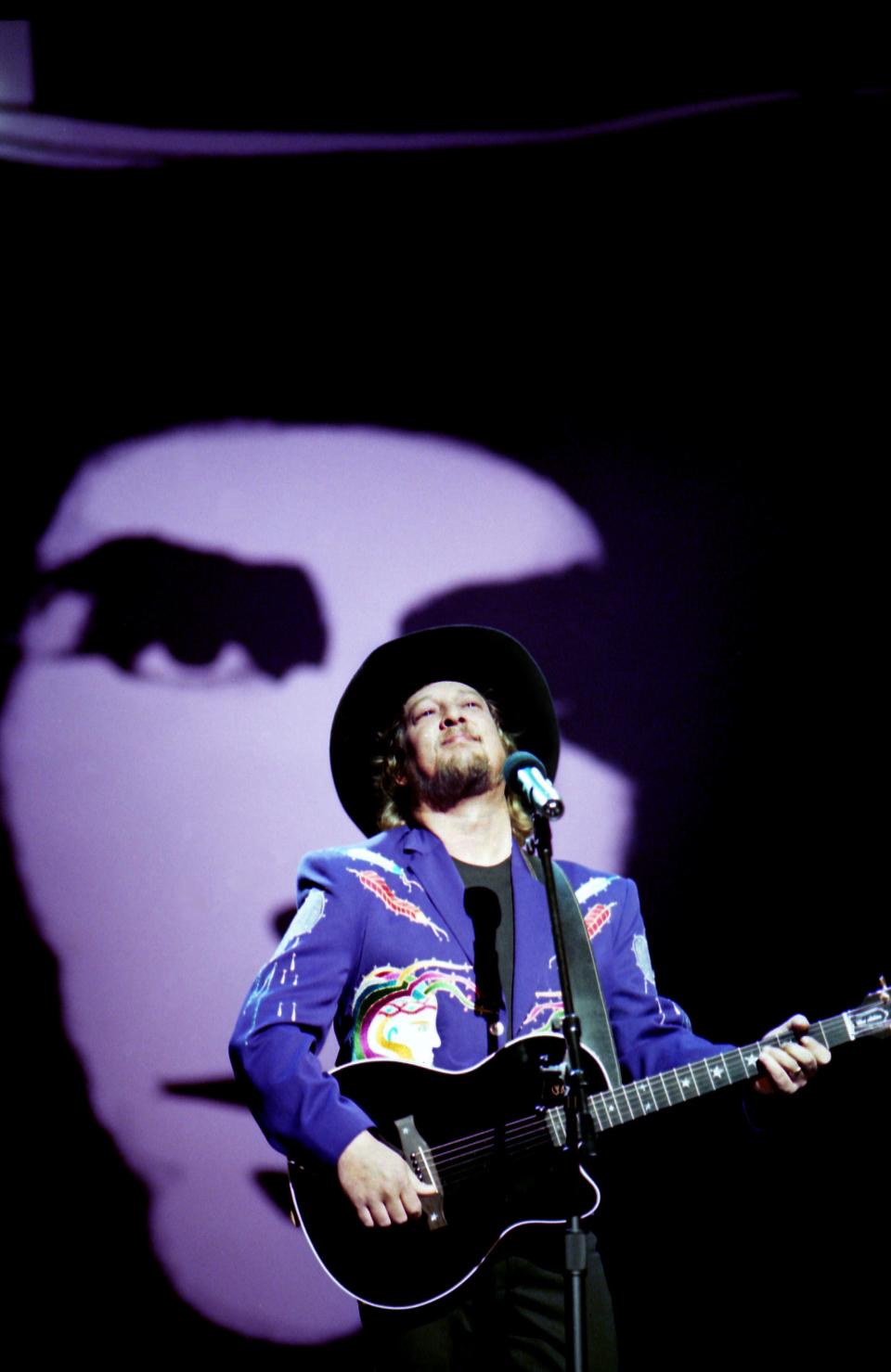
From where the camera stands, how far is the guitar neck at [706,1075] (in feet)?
8.16

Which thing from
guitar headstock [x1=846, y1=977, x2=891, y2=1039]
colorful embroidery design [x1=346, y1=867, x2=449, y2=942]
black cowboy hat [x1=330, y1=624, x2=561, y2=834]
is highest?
black cowboy hat [x1=330, y1=624, x2=561, y2=834]

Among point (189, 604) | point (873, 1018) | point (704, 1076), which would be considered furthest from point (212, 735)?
point (873, 1018)

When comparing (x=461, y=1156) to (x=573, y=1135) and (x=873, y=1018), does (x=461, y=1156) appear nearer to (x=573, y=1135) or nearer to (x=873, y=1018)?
(x=573, y=1135)

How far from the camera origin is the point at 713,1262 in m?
3.23

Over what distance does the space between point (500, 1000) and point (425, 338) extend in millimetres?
2301

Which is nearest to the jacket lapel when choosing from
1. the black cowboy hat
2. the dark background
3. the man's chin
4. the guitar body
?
the man's chin

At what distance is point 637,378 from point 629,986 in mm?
2073

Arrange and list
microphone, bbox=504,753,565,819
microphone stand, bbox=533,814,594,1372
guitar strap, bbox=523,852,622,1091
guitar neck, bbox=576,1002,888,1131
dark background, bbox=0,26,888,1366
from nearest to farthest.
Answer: microphone stand, bbox=533,814,594,1372
microphone, bbox=504,753,565,819
guitar neck, bbox=576,1002,888,1131
guitar strap, bbox=523,852,622,1091
dark background, bbox=0,26,888,1366

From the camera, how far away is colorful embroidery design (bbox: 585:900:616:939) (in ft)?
9.59

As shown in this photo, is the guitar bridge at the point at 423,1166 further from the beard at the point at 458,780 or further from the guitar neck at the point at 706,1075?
the beard at the point at 458,780

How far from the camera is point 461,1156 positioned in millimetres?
2375

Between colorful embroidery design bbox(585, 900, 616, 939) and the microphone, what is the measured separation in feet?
2.50

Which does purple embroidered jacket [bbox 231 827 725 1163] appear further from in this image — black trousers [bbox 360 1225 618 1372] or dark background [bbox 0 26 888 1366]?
dark background [bbox 0 26 888 1366]

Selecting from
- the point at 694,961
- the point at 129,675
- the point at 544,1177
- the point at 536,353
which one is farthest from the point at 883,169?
the point at 544,1177
